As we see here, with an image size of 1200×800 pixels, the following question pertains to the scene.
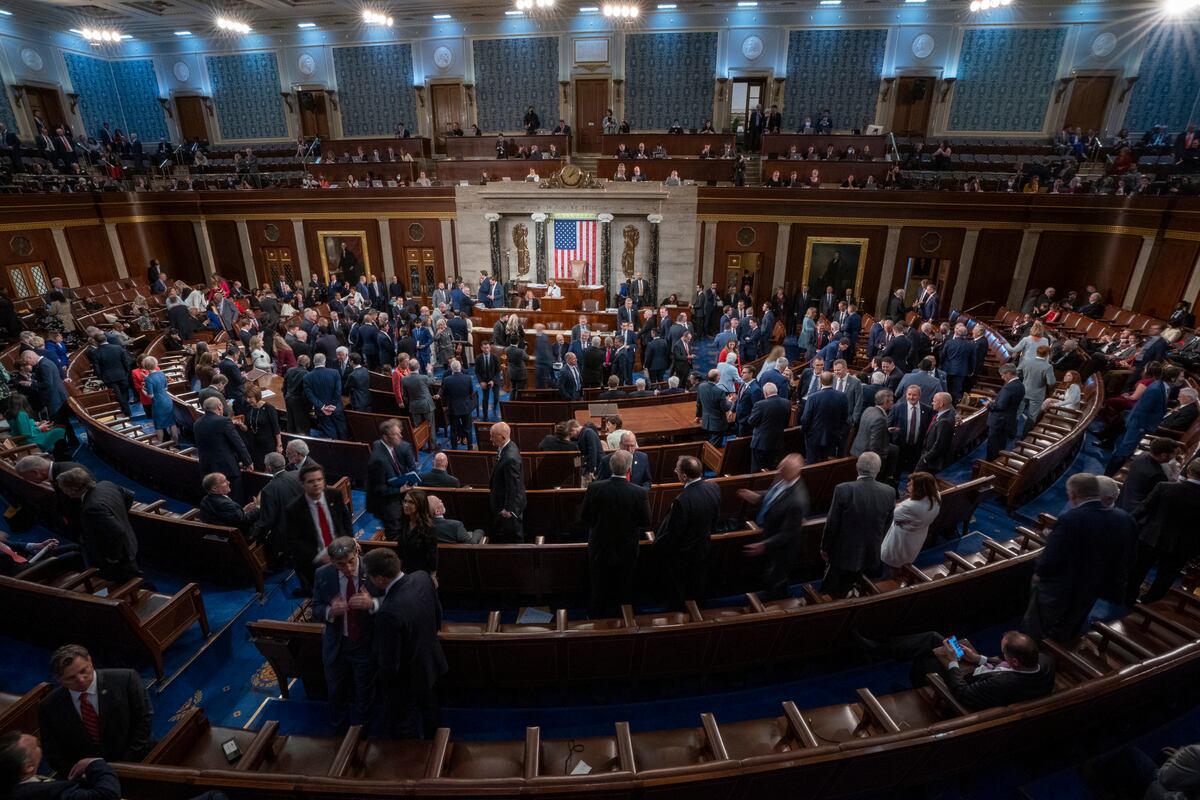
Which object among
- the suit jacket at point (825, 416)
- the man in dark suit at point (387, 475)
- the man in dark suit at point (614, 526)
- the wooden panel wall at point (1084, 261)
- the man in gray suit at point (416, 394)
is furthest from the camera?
the wooden panel wall at point (1084, 261)

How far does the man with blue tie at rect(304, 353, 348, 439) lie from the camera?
7184 millimetres

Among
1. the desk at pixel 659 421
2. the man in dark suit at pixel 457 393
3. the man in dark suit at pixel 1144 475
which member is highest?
the man in dark suit at pixel 1144 475

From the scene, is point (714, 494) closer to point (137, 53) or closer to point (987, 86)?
point (987, 86)

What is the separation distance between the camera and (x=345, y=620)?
314 centimetres

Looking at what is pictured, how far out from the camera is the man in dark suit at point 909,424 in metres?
6.34

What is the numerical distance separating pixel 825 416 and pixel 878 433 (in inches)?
25.9

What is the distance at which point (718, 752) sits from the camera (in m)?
2.71

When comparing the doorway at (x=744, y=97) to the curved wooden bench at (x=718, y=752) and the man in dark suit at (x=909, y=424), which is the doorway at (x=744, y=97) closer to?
the man in dark suit at (x=909, y=424)

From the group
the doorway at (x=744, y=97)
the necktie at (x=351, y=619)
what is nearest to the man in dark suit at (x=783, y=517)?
the necktie at (x=351, y=619)

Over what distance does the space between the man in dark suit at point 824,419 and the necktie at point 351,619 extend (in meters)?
5.08

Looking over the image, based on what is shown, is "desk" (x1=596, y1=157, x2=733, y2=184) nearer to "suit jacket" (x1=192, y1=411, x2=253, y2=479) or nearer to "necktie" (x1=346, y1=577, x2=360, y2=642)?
"suit jacket" (x1=192, y1=411, x2=253, y2=479)

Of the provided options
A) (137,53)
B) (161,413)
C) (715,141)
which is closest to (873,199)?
(715,141)

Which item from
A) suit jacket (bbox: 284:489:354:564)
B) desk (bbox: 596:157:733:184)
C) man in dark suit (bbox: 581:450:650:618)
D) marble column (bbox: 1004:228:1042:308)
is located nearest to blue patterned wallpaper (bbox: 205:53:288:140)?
desk (bbox: 596:157:733:184)

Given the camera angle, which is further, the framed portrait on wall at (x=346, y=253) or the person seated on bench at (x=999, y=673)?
the framed portrait on wall at (x=346, y=253)
